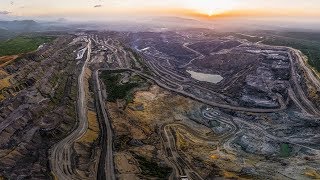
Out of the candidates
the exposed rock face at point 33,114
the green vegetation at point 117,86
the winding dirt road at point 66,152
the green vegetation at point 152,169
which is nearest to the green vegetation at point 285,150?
the green vegetation at point 152,169

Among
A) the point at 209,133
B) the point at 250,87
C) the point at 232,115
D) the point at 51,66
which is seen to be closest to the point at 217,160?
the point at 209,133

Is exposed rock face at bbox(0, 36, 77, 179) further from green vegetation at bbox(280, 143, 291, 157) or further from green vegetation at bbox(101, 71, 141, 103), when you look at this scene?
green vegetation at bbox(280, 143, 291, 157)

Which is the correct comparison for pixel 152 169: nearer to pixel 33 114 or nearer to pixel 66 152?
pixel 66 152

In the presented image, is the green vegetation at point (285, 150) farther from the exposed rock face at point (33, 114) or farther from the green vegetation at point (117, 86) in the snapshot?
the exposed rock face at point (33, 114)

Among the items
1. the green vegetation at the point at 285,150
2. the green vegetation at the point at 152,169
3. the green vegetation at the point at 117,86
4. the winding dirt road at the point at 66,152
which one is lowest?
the green vegetation at the point at 152,169

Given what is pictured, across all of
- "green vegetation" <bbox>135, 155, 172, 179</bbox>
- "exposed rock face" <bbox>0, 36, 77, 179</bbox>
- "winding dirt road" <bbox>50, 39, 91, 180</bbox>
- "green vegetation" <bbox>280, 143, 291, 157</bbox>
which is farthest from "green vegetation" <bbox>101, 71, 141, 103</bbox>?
"green vegetation" <bbox>280, 143, 291, 157</bbox>

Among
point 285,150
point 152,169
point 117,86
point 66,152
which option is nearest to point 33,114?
point 66,152
